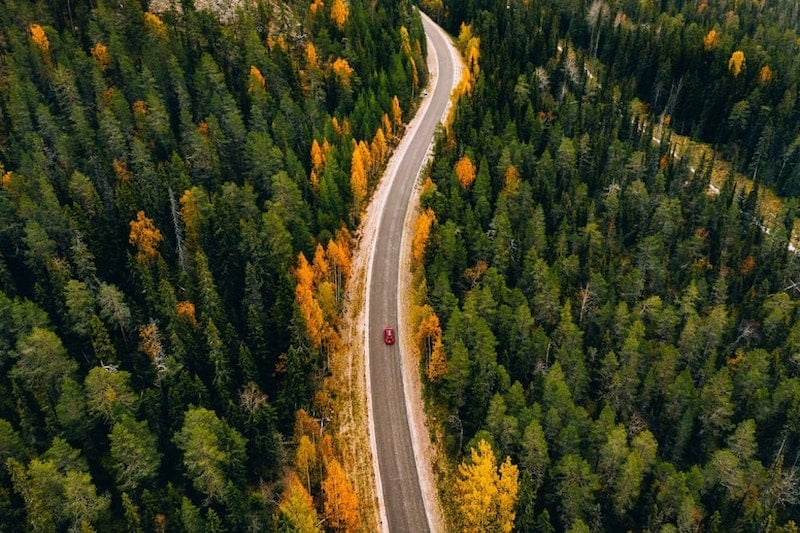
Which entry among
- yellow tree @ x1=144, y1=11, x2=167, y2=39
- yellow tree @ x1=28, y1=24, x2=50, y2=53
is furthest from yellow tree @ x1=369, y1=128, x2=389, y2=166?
yellow tree @ x1=28, y1=24, x2=50, y2=53

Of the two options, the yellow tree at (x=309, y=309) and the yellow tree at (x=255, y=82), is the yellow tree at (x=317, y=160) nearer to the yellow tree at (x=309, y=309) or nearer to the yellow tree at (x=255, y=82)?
the yellow tree at (x=255, y=82)

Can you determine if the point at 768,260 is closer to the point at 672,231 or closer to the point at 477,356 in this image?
the point at 672,231

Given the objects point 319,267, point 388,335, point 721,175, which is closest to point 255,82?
point 319,267

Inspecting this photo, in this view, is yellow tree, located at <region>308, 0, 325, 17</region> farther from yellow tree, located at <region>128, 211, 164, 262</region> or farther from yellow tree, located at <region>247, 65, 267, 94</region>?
yellow tree, located at <region>128, 211, 164, 262</region>

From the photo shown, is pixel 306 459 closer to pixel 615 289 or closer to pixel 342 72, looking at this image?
pixel 615 289

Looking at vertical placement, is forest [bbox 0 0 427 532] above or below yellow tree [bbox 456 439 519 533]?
above

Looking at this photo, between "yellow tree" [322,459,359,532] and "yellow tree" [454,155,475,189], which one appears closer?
"yellow tree" [322,459,359,532]
